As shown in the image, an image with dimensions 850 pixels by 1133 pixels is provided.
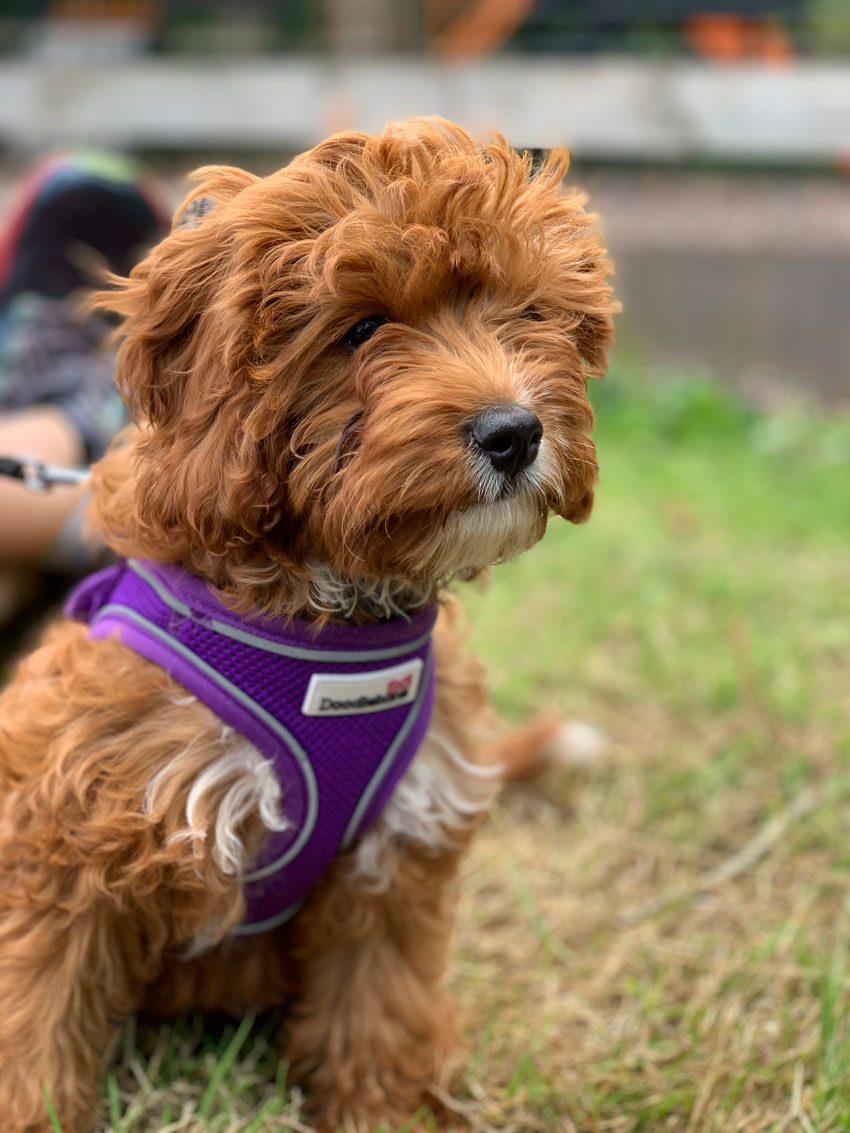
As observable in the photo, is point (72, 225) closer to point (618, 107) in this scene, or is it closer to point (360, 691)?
point (360, 691)

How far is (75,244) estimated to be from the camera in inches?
205

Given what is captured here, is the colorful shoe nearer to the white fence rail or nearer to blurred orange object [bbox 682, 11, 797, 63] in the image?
the white fence rail

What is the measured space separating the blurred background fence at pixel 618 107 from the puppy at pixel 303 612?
688 centimetres

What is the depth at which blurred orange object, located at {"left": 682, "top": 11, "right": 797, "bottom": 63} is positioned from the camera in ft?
32.5

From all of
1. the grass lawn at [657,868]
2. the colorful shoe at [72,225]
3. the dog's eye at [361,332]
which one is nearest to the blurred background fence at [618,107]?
the grass lawn at [657,868]

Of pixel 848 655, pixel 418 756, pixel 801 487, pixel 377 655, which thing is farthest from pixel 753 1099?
pixel 801 487

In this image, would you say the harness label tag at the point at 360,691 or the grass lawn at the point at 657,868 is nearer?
the harness label tag at the point at 360,691

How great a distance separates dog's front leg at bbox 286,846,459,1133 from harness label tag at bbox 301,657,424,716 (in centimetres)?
44

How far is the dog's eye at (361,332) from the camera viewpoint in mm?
2016

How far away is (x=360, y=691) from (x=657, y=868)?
1.85 m

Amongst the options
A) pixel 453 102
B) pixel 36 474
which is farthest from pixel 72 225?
pixel 453 102

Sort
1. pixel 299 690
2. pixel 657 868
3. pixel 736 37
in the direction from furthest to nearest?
pixel 736 37 → pixel 657 868 → pixel 299 690

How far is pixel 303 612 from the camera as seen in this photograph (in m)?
2.26

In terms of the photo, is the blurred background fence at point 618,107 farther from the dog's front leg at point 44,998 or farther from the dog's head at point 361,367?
the dog's front leg at point 44,998
